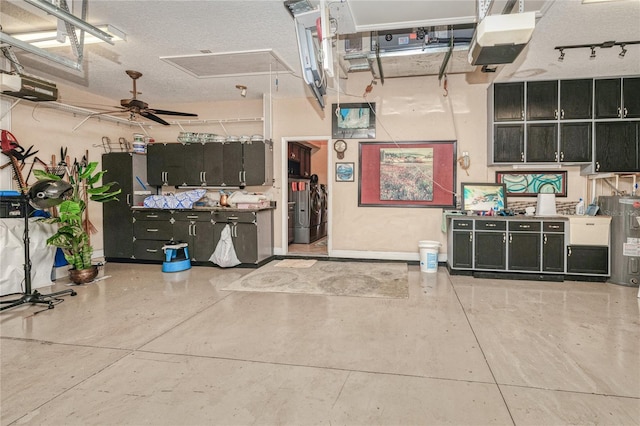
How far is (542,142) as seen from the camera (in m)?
5.29

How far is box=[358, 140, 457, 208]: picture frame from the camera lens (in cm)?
595

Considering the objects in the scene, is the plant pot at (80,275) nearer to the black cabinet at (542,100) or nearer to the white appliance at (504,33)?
the white appliance at (504,33)

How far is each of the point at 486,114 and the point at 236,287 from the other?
482cm

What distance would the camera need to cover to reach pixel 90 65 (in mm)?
4891

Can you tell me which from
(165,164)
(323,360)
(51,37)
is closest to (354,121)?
(165,164)

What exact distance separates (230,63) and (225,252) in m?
2.89

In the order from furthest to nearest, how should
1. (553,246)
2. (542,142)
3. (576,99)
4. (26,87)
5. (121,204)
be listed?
(121,204) → (542,142) → (576,99) → (553,246) → (26,87)

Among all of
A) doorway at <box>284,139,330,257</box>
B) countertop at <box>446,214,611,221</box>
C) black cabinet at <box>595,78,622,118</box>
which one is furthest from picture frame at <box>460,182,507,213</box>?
doorway at <box>284,139,330,257</box>

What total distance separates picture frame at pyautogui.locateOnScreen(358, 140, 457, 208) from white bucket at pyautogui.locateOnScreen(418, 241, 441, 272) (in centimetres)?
86

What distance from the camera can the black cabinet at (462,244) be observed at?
5.25 metres

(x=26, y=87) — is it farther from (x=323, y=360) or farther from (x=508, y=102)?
(x=508, y=102)

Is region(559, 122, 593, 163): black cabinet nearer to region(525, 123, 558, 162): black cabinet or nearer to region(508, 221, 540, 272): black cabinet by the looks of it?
region(525, 123, 558, 162): black cabinet

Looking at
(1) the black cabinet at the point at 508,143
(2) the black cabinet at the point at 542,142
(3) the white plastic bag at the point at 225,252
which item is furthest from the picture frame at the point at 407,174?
(3) the white plastic bag at the point at 225,252

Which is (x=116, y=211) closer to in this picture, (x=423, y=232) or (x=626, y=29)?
(x=423, y=232)
